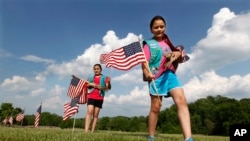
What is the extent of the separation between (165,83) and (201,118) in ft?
357

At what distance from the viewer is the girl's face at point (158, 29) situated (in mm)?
7464

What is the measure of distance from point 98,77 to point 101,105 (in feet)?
3.61

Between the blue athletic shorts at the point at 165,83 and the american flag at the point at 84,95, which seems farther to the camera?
the american flag at the point at 84,95

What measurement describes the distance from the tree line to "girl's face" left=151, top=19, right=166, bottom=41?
77627mm

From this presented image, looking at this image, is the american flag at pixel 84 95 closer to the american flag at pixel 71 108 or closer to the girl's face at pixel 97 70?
the american flag at pixel 71 108

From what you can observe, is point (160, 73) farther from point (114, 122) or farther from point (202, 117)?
point (114, 122)

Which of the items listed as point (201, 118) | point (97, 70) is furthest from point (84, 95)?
point (201, 118)

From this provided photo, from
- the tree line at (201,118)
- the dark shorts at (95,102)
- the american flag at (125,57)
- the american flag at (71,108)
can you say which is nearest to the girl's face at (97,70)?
the dark shorts at (95,102)

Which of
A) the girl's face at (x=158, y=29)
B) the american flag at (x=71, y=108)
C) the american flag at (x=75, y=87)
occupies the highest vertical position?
the girl's face at (x=158, y=29)

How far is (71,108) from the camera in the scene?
12.7 m

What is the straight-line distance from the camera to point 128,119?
445 feet

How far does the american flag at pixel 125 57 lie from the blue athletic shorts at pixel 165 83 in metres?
1.13

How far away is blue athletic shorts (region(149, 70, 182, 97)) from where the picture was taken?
7172 mm

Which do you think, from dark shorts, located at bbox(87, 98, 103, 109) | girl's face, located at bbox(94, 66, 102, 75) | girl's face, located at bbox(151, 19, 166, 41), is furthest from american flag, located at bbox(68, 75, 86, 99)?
girl's face, located at bbox(151, 19, 166, 41)
